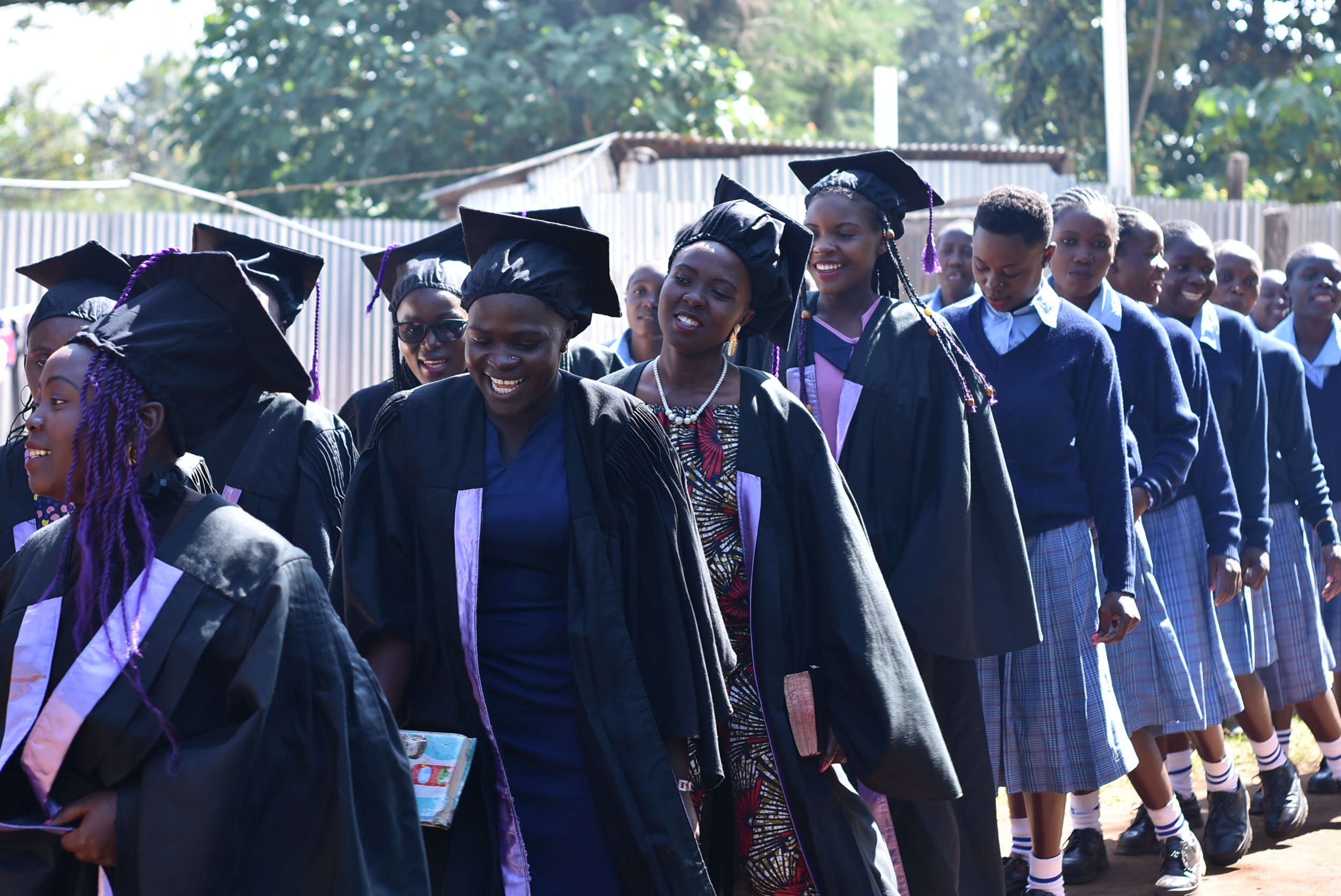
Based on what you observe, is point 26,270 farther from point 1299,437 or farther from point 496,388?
point 1299,437

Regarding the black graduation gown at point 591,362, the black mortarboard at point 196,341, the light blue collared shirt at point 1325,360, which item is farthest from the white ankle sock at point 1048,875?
the light blue collared shirt at point 1325,360

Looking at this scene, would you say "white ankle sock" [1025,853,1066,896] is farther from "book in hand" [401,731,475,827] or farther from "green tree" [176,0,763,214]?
"green tree" [176,0,763,214]

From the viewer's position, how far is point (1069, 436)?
5293 millimetres

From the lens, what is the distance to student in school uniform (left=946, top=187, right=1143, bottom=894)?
5250 millimetres

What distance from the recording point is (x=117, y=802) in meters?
2.63

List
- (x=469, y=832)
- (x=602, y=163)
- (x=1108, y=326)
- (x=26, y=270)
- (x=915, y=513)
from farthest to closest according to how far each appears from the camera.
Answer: (x=602, y=163), (x=1108, y=326), (x=26, y=270), (x=915, y=513), (x=469, y=832)

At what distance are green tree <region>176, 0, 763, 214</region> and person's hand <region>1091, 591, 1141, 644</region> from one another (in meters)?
15.9

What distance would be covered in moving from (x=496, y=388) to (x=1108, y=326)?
10.5 feet

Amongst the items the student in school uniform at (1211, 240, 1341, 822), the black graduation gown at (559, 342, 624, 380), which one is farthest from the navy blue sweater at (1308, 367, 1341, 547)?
the black graduation gown at (559, 342, 624, 380)

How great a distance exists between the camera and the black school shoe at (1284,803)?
6.66 m

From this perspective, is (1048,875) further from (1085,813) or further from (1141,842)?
(1141,842)

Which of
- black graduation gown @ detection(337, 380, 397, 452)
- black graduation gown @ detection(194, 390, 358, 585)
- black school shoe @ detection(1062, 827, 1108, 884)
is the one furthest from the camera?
black school shoe @ detection(1062, 827, 1108, 884)

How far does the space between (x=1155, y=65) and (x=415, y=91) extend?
1081 centimetres

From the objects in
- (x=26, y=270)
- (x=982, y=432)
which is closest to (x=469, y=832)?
(x=982, y=432)
